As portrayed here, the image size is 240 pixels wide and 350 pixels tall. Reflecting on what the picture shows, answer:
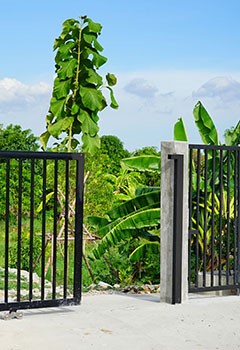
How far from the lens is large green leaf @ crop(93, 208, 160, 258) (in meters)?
8.20

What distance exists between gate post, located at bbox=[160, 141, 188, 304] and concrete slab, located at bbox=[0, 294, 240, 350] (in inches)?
8.7

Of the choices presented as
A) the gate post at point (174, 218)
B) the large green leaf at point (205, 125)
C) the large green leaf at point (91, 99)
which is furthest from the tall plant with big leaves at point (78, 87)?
the gate post at point (174, 218)

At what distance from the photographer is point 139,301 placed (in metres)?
6.48

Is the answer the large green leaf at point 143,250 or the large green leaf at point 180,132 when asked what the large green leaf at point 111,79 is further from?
the large green leaf at point 143,250

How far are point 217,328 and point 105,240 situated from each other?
2.99m

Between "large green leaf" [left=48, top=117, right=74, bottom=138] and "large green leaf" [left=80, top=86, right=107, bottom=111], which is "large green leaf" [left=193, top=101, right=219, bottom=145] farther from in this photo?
"large green leaf" [left=48, top=117, right=74, bottom=138]

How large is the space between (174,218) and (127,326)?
3.97 feet

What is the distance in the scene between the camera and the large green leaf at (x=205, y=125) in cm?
881

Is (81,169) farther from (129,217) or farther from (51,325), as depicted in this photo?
(129,217)

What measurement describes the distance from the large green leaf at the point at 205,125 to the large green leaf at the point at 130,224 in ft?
4.10

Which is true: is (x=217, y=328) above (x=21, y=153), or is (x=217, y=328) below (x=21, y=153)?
below

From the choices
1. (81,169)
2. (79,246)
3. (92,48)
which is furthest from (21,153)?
(92,48)

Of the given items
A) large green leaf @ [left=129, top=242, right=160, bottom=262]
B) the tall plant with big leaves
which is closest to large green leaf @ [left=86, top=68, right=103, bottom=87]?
the tall plant with big leaves

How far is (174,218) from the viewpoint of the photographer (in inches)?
247
